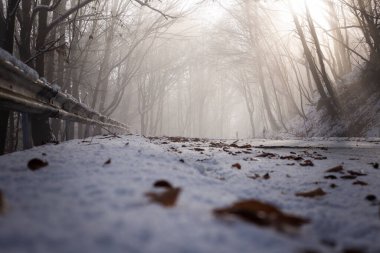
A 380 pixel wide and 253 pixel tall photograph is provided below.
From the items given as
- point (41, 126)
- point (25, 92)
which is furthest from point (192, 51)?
point (25, 92)

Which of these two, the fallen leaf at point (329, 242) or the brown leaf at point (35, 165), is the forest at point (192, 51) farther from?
the fallen leaf at point (329, 242)

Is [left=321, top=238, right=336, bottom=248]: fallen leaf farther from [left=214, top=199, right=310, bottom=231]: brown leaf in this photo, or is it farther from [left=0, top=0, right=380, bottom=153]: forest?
[left=0, top=0, right=380, bottom=153]: forest

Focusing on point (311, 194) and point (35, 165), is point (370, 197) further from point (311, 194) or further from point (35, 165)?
→ point (35, 165)

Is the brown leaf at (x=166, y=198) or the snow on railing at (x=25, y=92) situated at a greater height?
the snow on railing at (x=25, y=92)

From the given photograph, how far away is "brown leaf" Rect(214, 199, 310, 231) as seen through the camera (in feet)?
3.98

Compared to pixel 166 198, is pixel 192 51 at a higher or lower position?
higher

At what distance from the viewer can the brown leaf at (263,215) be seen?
1.21 metres

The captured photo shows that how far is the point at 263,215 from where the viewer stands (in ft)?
4.14

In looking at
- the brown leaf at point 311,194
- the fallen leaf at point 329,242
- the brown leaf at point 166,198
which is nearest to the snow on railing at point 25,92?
the brown leaf at point 166,198

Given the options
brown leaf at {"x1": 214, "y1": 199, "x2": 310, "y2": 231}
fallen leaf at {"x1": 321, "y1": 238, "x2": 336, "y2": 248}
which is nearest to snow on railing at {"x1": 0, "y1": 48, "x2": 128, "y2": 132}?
brown leaf at {"x1": 214, "y1": 199, "x2": 310, "y2": 231}

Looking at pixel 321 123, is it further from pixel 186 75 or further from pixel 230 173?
pixel 186 75

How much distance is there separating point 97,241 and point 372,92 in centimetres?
1361

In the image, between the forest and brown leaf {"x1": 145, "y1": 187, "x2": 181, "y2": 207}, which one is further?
the forest

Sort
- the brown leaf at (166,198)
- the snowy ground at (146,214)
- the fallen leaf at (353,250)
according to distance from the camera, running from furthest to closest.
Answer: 1. the brown leaf at (166,198)
2. the fallen leaf at (353,250)
3. the snowy ground at (146,214)
